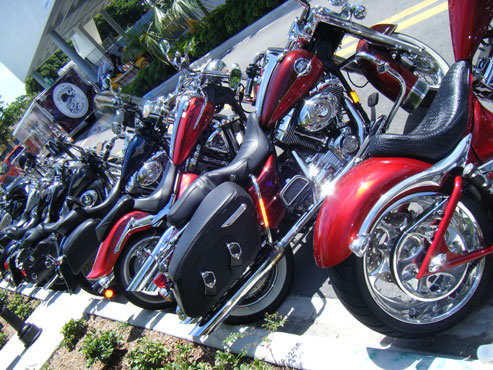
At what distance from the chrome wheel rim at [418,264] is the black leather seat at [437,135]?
225mm

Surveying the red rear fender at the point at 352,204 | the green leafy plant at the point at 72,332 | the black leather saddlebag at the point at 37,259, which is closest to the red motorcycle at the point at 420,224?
the red rear fender at the point at 352,204

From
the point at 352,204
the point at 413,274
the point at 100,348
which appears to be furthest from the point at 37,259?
the point at 413,274

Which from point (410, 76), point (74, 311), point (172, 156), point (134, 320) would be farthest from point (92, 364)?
point (410, 76)

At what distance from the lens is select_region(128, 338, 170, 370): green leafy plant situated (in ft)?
8.82

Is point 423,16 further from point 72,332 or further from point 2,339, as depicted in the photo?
point 2,339

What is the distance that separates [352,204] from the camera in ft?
5.92

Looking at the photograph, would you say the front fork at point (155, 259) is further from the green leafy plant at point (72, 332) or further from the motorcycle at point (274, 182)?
the green leafy plant at point (72, 332)

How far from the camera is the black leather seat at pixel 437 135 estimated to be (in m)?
1.87

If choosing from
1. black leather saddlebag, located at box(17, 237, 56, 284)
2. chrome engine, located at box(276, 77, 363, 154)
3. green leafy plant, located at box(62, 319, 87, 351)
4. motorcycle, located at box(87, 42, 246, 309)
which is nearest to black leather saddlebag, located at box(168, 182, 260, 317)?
chrome engine, located at box(276, 77, 363, 154)

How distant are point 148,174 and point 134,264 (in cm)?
116

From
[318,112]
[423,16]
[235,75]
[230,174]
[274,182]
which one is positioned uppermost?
[235,75]

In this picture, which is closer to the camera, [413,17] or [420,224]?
[420,224]

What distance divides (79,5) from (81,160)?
19.5 meters

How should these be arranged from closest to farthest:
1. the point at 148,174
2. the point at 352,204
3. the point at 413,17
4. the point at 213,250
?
the point at 352,204, the point at 213,250, the point at 148,174, the point at 413,17
